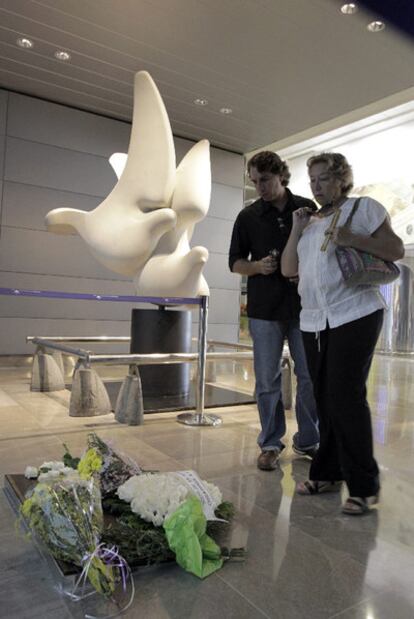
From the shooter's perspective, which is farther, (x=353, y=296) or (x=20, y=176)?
(x=20, y=176)

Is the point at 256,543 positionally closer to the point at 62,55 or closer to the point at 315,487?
the point at 315,487

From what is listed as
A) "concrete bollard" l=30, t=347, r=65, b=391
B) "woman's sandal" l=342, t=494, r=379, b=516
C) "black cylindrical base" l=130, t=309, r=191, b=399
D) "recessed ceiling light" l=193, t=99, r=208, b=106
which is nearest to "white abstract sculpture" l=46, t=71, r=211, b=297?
"black cylindrical base" l=130, t=309, r=191, b=399

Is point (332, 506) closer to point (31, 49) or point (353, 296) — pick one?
point (353, 296)

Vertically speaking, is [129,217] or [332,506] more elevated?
[129,217]

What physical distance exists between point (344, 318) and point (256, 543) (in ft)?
2.90

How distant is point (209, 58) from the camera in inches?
238

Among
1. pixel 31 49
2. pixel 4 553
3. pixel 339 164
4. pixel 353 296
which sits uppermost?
pixel 31 49

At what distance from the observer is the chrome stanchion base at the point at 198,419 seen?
11.7 ft

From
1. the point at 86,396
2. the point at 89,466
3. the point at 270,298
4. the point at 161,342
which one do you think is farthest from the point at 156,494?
the point at 161,342

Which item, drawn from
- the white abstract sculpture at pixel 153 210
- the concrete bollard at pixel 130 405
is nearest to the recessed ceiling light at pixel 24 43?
the white abstract sculpture at pixel 153 210

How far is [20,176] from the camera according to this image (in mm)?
7012

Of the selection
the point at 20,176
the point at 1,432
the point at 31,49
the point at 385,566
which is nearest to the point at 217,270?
the point at 20,176

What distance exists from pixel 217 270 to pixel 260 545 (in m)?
7.32

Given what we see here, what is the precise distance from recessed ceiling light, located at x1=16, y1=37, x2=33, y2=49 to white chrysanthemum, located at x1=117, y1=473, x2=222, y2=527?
18.6 feet
